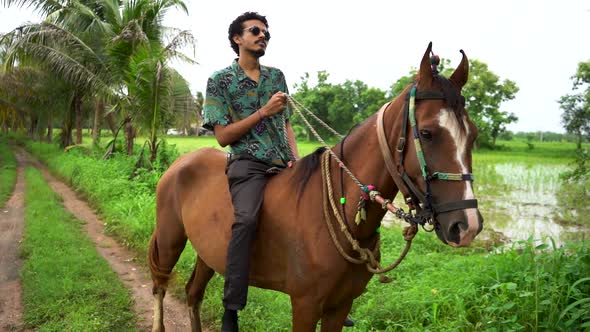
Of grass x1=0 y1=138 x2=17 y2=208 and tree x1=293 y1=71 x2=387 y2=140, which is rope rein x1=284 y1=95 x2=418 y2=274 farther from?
tree x1=293 y1=71 x2=387 y2=140

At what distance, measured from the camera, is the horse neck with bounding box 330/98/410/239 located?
6.25 ft

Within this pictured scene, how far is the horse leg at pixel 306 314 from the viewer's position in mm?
2113

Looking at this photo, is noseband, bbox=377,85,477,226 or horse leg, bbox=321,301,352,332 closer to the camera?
noseband, bbox=377,85,477,226

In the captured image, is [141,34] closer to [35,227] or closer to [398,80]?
[35,227]

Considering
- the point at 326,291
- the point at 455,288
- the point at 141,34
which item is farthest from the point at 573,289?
the point at 141,34

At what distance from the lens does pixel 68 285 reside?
14.6 ft

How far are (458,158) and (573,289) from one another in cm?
192

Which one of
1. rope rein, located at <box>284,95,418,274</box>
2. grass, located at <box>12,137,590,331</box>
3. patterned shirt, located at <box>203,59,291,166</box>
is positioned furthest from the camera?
grass, located at <box>12,137,590,331</box>

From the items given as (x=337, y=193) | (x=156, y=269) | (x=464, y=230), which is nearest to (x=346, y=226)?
(x=337, y=193)

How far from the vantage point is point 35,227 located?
6781 millimetres

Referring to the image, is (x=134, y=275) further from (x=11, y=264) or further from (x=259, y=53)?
(x=259, y=53)

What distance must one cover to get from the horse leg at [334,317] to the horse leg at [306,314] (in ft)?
0.61

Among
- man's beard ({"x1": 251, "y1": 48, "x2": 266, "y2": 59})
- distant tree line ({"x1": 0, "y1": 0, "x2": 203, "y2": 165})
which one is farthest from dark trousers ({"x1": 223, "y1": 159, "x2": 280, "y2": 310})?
distant tree line ({"x1": 0, "y1": 0, "x2": 203, "y2": 165})

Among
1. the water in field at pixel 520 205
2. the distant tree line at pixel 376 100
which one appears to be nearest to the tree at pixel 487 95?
the distant tree line at pixel 376 100
